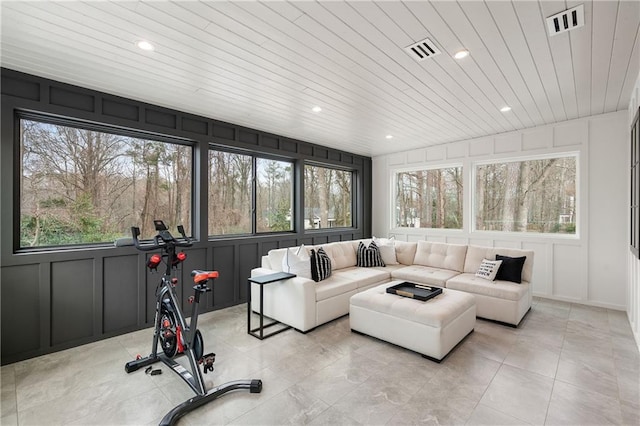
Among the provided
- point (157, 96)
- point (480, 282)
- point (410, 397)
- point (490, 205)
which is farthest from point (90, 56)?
point (490, 205)

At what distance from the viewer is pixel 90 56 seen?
250 cm

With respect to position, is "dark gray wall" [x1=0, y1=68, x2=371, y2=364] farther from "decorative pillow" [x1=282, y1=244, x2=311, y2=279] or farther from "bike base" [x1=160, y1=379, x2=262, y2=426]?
"bike base" [x1=160, y1=379, x2=262, y2=426]

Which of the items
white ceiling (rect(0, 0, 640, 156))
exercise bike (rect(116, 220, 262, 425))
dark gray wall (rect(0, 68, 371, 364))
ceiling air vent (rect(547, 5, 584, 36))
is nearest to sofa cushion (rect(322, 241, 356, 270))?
dark gray wall (rect(0, 68, 371, 364))

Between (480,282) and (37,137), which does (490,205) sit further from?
(37,137)

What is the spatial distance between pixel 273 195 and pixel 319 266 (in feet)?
5.99

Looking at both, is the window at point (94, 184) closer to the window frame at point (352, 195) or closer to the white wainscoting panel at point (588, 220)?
the window frame at point (352, 195)

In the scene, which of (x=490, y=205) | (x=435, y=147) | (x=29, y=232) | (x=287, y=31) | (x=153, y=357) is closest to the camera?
(x=287, y=31)

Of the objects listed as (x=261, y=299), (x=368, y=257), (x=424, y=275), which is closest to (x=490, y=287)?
(x=424, y=275)

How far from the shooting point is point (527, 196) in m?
5.06

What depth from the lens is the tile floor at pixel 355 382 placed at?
203 centimetres

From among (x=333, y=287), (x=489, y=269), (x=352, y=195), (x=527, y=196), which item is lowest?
(x=333, y=287)

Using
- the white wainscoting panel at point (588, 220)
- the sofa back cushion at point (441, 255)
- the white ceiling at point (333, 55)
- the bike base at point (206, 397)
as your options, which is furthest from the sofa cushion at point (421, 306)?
the white ceiling at point (333, 55)

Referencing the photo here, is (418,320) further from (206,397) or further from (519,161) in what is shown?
(519,161)

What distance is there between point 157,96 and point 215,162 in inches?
48.7
